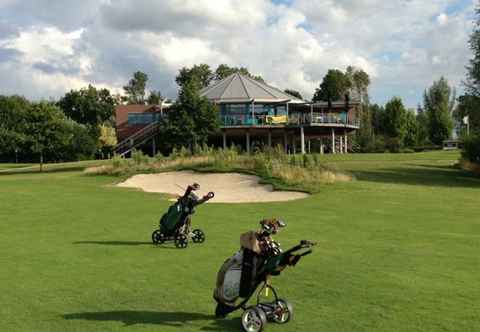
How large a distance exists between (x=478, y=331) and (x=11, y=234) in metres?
12.0

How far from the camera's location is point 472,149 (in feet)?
131

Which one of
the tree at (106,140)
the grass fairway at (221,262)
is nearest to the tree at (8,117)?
the tree at (106,140)

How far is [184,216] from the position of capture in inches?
493

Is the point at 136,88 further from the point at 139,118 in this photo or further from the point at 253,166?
the point at 253,166

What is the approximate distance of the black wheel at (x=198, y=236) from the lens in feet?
42.8

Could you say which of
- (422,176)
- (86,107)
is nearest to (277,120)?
(422,176)

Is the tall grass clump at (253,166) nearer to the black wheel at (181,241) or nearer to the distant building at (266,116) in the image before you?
the black wheel at (181,241)

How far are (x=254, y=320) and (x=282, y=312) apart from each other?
1.62 feet

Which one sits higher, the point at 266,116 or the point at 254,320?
the point at 266,116

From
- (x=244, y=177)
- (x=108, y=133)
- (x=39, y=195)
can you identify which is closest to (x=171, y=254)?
(x=39, y=195)

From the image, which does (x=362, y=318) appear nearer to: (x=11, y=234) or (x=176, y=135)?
(x=11, y=234)

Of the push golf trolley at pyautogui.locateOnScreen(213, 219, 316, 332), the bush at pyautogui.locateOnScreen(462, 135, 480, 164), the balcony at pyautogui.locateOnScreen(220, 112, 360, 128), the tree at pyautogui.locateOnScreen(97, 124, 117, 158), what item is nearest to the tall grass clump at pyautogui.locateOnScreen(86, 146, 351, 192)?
the bush at pyautogui.locateOnScreen(462, 135, 480, 164)

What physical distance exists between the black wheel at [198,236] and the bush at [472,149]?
101 ft

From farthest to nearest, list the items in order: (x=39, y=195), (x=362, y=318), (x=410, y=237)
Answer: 1. (x=39, y=195)
2. (x=410, y=237)
3. (x=362, y=318)
